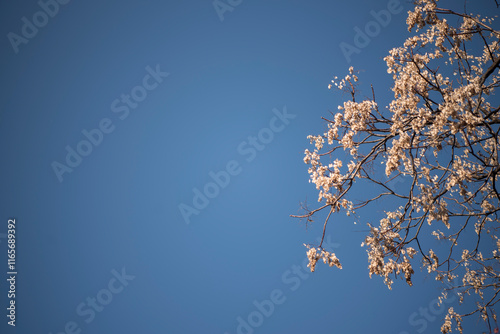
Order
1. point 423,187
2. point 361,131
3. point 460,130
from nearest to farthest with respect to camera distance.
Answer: point 460,130 < point 423,187 < point 361,131

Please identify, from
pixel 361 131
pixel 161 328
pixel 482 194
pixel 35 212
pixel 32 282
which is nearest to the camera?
pixel 361 131

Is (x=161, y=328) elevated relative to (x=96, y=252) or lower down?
lower down

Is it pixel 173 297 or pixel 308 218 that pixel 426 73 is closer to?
pixel 308 218

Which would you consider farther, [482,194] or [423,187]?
[482,194]

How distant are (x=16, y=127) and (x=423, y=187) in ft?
760

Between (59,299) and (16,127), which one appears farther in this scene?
(16,127)

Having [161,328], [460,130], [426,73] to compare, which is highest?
[426,73]

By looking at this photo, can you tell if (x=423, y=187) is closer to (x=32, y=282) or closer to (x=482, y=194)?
(x=482, y=194)

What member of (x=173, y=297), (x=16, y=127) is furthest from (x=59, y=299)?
(x=16, y=127)

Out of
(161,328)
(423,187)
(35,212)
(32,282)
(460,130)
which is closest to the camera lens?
(460,130)

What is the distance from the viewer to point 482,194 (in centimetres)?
553

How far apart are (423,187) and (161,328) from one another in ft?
455

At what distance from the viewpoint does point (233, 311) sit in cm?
15188

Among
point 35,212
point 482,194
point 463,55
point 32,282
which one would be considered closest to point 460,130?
point 463,55
